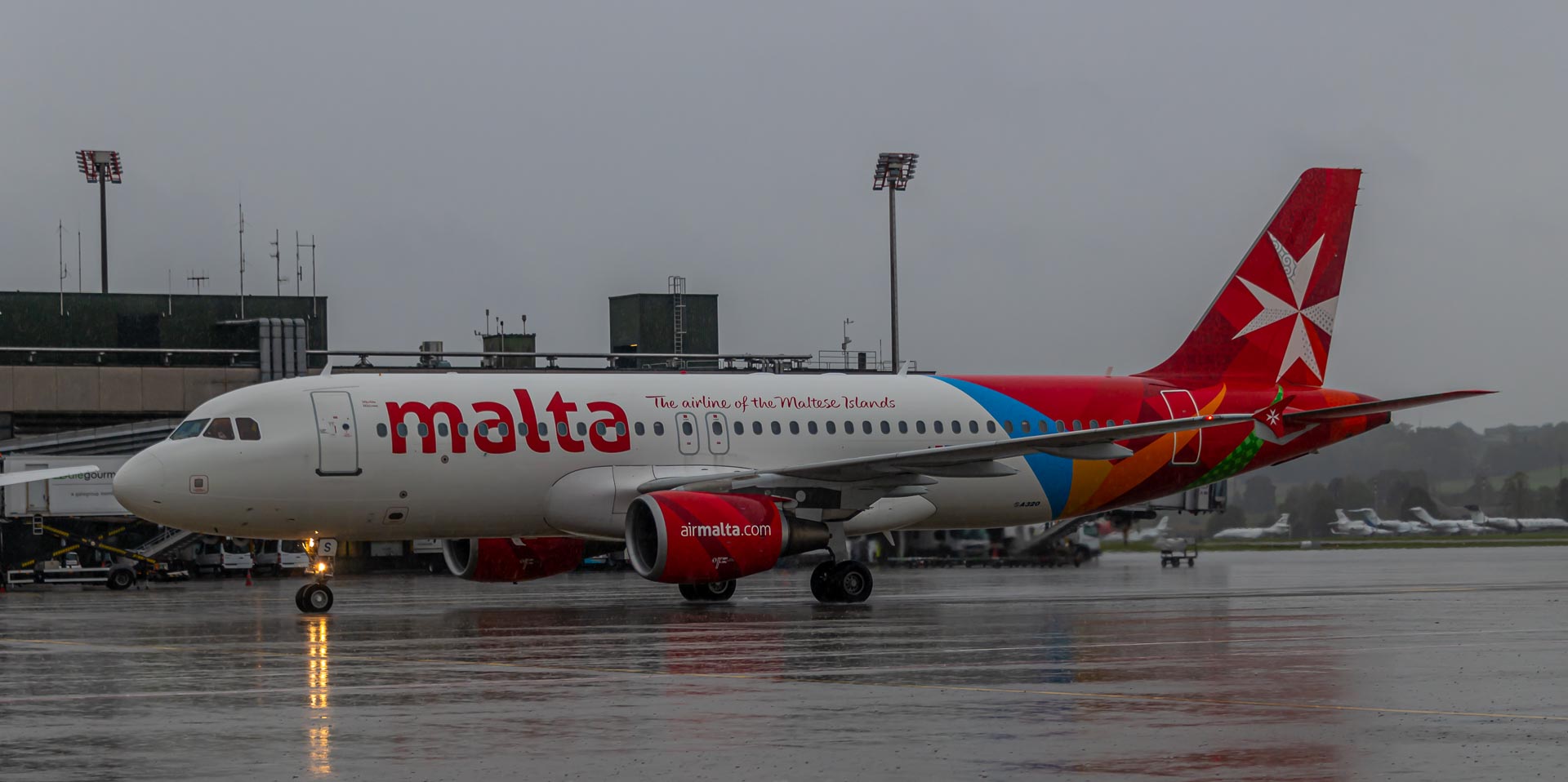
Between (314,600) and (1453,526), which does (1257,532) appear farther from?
(314,600)

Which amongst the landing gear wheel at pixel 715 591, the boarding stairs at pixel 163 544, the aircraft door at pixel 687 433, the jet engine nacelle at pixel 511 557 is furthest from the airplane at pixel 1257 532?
the aircraft door at pixel 687 433

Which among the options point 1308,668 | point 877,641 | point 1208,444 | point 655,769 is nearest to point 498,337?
point 1208,444

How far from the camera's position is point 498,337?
67.9 meters

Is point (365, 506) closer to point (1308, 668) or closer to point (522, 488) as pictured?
point (522, 488)

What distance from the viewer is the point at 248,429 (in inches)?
1071

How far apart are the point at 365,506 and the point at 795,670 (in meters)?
12.7

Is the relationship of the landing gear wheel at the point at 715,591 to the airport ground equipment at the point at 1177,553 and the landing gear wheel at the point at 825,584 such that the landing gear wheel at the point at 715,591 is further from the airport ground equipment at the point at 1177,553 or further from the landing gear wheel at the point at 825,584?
the airport ground equipment at the point at 1177,553

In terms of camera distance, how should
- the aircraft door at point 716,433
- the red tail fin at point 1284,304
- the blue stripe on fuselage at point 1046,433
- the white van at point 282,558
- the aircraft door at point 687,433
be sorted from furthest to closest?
the white van at point 282,558 < the red tail fin at point 1284,304 < the blue stripe on fuselage at point 1046,433 < the aircraft door at point 716,433 < the aircraft door at point 687,433

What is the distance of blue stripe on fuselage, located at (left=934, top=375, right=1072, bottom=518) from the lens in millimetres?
31984

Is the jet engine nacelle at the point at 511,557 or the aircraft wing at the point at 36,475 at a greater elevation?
the aircraft wing at the point at 36,475

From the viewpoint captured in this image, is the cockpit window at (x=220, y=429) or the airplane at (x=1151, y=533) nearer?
the cockpit window at (x=220, y=429)

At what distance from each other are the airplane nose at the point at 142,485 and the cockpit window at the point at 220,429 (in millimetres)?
804

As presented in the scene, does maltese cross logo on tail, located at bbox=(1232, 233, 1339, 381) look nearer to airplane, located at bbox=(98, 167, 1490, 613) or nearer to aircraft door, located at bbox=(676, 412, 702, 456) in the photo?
airplane, located at bbox=(98, 167, 1490, 613)

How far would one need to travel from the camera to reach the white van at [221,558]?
157 ft
